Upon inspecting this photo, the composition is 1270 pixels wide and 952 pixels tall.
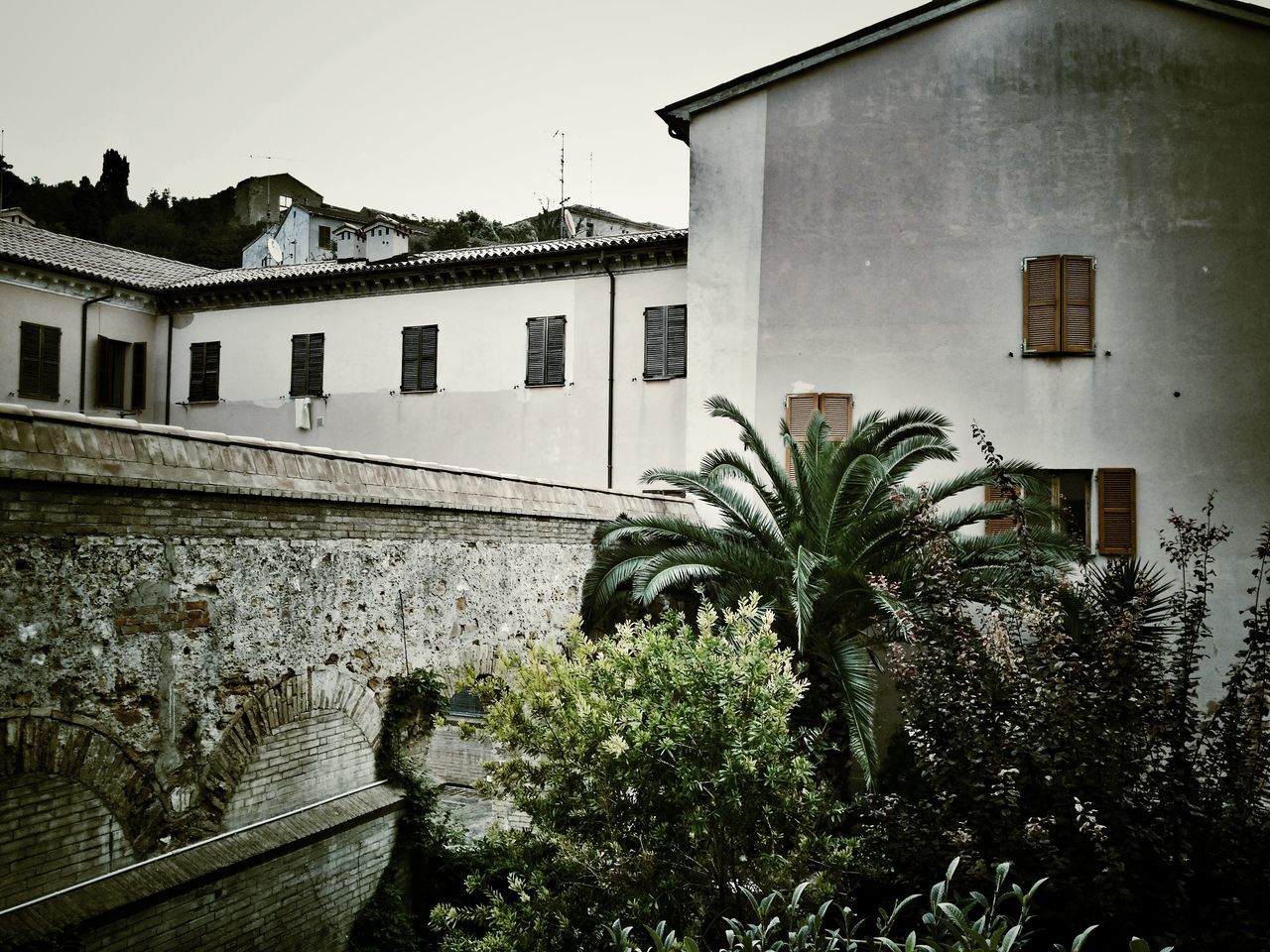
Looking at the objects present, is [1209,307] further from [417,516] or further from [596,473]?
[417,516]

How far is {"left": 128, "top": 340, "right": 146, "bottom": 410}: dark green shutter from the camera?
21859 millimetres

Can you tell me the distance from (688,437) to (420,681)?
27.5 feet

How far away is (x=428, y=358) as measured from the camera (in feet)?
66.7

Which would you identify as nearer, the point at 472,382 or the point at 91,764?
the point at 91,764

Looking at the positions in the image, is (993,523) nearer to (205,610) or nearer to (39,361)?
(205,610)

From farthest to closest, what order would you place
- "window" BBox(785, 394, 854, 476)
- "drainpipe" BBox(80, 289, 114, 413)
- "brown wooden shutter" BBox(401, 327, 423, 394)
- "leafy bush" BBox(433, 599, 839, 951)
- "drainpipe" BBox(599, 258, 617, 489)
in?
"drainpipe" BBox(80, 289, 114, 413) → "brown wooden shutter" BBox(401, 327, 423, 394) → "drainpipe" BBox(599, 258, 617, 489) → "window" BBox(785, 394, 854, 476) → "leafy bush" BBox(433, 599, 839, 951)

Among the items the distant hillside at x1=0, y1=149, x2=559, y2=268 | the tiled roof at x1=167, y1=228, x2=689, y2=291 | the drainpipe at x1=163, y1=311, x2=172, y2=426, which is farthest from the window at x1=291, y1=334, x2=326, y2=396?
the distant hillside at x1=0, y1=149, x2=559, y2=268

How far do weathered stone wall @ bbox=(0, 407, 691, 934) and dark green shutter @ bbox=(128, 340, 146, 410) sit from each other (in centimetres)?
1436

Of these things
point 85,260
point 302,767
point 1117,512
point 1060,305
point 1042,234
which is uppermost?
point 85,260

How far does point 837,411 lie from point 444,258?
27.9ft

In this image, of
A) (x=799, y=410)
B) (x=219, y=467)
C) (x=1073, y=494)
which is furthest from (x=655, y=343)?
(x=219, y=467)

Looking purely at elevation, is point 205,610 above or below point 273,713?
above

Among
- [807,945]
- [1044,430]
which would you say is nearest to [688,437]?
[1044,430]

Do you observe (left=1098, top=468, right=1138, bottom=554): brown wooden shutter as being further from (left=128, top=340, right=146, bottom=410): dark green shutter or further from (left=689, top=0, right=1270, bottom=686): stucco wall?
(left=128, top=340, right=146, bottom=410): dark green shutter
